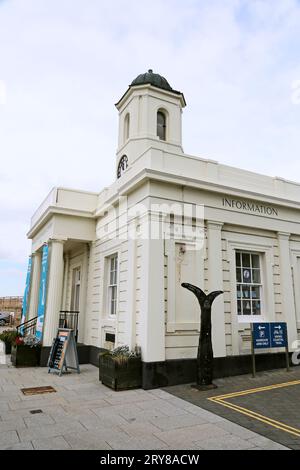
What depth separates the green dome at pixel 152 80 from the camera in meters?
13.0

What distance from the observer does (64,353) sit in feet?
30.0

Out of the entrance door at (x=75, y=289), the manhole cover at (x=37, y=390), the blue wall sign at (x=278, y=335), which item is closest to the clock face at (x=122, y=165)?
the entrance door at (x=75, y=289)

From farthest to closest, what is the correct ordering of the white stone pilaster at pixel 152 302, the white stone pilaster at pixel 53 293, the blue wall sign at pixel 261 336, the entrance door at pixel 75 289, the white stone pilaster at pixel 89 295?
the entrance door at pixel 75 289
the white stone pilaster at pixel 89 295
the white stone pilaster at pixel 53 293
the blue wall sign at pixel 261 336
the white stone pilaster at pixel 152 302

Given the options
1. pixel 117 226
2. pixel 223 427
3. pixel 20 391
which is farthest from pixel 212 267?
pixel 20 391

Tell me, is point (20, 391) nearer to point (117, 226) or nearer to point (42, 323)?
point (42, 323)

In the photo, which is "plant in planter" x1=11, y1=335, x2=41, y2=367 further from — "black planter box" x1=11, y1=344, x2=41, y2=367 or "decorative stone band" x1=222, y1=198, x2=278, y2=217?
"decorative stone band" x1=222, y1=198, x2=278, y2=217

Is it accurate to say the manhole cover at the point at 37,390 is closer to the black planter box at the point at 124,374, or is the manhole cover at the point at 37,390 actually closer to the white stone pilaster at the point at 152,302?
the black planter box at the point at 124,374

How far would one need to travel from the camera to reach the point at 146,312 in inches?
309

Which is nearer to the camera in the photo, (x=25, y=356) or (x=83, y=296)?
(x=25, y=356)

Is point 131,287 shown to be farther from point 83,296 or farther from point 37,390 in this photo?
point 83,296

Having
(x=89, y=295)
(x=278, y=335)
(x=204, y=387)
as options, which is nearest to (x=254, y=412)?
(x=204, y=387)

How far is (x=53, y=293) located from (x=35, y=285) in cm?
377

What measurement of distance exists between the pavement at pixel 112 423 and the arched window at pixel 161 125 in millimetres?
9200
